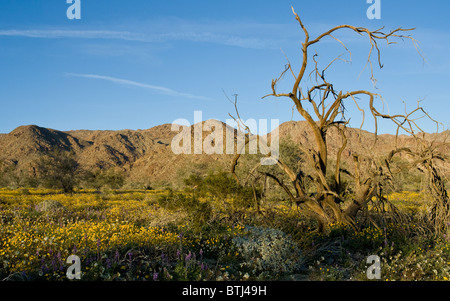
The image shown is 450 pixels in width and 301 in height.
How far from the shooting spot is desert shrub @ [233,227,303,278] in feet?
22.4

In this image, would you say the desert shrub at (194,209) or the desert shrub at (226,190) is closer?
the desert shrub at (194,209)

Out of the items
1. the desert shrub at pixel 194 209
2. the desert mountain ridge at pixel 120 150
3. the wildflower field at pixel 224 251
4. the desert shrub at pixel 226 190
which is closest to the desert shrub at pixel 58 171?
the desert shrub at pixel 194 209

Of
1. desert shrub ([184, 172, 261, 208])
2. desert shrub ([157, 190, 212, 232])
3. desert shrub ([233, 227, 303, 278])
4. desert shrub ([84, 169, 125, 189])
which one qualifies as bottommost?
desert shrub ([84, 169, 125, 189])

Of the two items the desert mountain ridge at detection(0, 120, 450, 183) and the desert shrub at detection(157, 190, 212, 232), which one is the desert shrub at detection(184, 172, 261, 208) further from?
the desert mountain ridge at detection(0, 120, 450, 183)

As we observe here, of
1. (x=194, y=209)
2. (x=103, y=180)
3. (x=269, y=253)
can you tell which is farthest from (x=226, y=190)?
(x=103, y=180)

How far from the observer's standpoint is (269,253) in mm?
7000

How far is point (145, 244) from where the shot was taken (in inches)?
301

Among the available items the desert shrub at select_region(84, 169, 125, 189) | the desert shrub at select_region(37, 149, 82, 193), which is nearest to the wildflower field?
the desert shrub at select_region(37, 149, 82, 193)

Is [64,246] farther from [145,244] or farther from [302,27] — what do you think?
[302,27]

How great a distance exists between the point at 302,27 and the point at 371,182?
460 centimetres

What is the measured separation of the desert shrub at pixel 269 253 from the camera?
269 inches

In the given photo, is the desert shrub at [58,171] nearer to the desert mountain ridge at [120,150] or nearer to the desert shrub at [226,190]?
the desert shrub at [226,190]

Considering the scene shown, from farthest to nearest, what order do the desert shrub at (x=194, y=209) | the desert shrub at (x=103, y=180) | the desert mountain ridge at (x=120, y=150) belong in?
the desert mountain ridge at (x=120, y=150), the desert shrub at (x=103, y=180), the desert shrub at (x=194, y=209)

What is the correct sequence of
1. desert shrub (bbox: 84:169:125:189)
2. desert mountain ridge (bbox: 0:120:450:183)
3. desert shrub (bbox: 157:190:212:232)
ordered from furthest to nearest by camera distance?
desert mountain ridge (bbox: 0:120:450:183) < desert shrub (bbox: 84:169:125:189) < desert shrub (bbox: 157:190:212:232)
